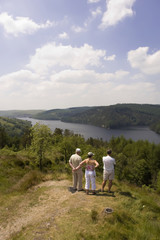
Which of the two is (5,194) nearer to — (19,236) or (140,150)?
(19,236)

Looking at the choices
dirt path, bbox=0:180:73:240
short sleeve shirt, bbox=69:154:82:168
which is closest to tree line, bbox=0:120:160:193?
dirt path, bbox=0:180:73:240

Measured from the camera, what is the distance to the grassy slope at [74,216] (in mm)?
5586

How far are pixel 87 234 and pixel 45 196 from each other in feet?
17.1

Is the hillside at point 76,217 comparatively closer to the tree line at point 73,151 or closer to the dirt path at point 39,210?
the dirt path at point 39,210

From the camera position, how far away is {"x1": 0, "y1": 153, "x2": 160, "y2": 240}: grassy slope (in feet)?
18.3

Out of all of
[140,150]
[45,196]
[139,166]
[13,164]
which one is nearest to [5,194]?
[45,196]

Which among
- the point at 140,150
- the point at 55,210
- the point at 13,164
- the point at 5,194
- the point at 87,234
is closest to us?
the point at 87,234

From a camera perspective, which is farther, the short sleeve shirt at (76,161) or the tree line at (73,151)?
the tree line at (73,151)

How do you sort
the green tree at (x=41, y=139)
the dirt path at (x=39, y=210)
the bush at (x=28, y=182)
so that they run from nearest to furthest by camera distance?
1. the dirt path at (x=39, y=210)
2. the bush at (x=28, y=182)
3. the green tree at (x=41, y=139)

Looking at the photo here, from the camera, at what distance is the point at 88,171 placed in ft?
31.8

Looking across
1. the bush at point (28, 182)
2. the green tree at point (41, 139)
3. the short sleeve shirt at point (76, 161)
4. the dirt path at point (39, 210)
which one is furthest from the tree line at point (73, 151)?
the short sleeve shirt at point (76, 161)

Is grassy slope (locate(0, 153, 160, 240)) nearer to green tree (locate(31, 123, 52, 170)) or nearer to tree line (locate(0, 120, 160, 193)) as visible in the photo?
tree line (locate(0, 120, 160, 193))

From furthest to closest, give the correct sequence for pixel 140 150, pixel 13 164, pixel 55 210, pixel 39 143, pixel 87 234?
1. pixel 140 150
2. pixel 39 143
3. pixel 13 164
4. pixel 55 210
5. pixel 87 234

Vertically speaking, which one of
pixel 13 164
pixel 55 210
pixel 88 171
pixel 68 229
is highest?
pixel 88 171
